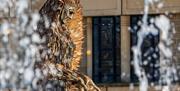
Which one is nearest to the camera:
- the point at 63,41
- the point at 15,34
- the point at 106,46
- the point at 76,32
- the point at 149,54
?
the point at 63,41

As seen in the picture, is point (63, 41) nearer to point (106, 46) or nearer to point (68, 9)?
point (68, 9)

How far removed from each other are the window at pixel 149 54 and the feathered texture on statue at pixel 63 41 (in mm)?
12228

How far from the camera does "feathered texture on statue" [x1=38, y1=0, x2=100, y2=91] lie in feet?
16.5

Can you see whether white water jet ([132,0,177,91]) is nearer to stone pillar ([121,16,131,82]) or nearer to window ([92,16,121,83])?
stone pillar ([121,16,131,82])

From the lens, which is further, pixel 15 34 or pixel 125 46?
pixel 125 46

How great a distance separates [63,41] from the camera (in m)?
5.07

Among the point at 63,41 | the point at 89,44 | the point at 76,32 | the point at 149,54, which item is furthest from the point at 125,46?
the point at 63,41

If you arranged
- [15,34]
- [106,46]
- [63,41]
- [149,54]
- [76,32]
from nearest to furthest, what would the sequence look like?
[63,41], [76,32], [15,34], [149,54], [106,46]

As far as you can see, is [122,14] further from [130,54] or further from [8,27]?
[8,27]

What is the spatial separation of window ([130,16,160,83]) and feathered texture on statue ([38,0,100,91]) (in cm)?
1223

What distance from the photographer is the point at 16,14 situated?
17.6 meters

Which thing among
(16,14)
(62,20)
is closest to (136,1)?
(16,14)

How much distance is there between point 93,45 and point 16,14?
2.24 meters

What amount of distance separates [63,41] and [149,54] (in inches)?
505
